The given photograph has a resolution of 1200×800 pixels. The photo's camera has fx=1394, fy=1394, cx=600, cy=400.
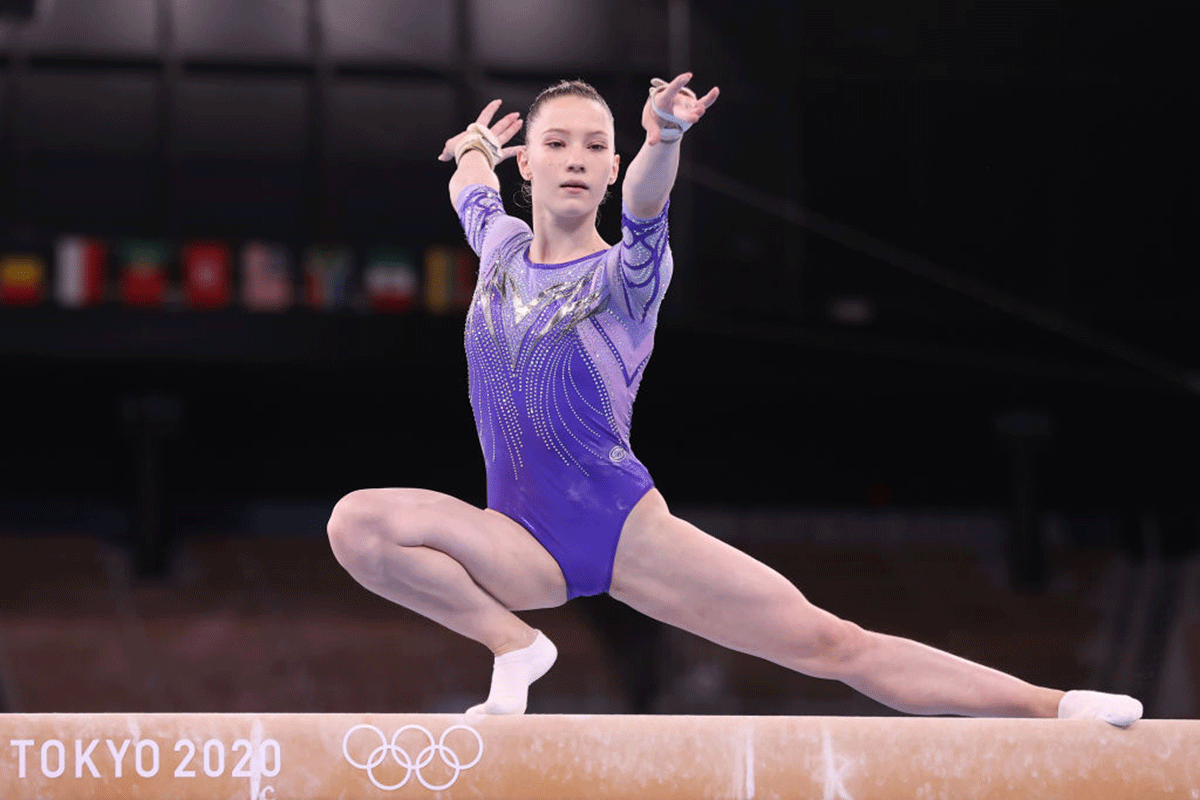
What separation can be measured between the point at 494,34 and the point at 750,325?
1.77m

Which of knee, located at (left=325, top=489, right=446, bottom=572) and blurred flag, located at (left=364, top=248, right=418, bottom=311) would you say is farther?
blurred flag, located at (left=364, top=248, right=418, bottom=311)

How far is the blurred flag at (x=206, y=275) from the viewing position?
21.0 feet

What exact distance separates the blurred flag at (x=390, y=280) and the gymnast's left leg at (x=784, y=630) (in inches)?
139

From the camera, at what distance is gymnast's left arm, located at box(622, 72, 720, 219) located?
262 cm

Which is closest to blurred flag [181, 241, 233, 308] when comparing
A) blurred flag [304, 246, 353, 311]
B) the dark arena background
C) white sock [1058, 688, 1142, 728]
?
the dark arena background

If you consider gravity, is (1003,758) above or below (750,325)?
below

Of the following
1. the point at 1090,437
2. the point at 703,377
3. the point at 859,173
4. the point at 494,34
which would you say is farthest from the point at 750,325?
the point at 1090,437

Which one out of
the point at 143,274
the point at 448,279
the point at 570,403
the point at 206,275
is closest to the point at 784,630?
the point at 570,403

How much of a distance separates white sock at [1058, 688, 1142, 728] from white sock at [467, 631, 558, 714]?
1103 millimetres

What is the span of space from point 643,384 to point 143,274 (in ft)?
7.73

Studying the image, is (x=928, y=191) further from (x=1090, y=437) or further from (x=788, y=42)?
(x=1090, y=437)

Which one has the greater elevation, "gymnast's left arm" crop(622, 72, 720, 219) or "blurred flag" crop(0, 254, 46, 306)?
"gymnast's left arm" crop(622, 72, 720, 219)

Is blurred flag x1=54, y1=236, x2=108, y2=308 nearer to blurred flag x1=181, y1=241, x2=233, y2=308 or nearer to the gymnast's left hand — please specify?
blurred flag x1=181, y1=241, x2=233, y2=308

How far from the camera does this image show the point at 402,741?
2.79 meters
